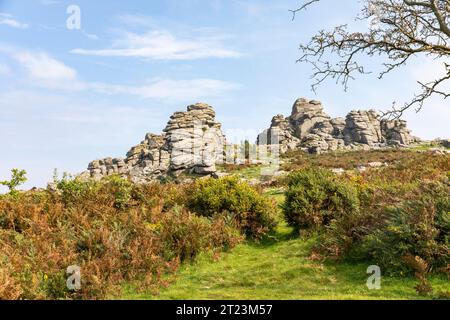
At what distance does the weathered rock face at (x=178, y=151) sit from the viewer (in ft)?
164

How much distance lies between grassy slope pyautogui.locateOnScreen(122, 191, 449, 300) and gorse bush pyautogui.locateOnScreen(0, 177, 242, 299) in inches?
21.9

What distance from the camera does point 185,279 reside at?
33.5 feet

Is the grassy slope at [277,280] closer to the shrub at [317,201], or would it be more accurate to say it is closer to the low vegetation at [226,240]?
the low vegetation at [226,240]

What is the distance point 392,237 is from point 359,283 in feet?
5.78

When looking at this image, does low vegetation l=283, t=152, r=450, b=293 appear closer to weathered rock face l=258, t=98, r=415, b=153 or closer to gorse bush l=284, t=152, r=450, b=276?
gorse bush l=284, t=152, r=450, b=276

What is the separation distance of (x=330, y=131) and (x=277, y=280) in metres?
94.9

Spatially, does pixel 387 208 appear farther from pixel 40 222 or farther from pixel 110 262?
pixel 40 222

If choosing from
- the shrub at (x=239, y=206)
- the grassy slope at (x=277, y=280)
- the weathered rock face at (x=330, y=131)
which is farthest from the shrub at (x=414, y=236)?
the weathered rock face at (x=330, y=131)

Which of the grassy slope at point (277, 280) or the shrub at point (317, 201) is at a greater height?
the shrub at point (317, 201)

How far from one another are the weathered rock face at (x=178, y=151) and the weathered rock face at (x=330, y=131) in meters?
22.5

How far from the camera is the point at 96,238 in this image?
422 inches

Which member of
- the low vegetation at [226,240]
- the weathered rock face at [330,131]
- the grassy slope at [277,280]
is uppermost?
the weathered rock face at [330,131]

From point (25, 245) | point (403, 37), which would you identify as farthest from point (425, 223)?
point (25, 245)
